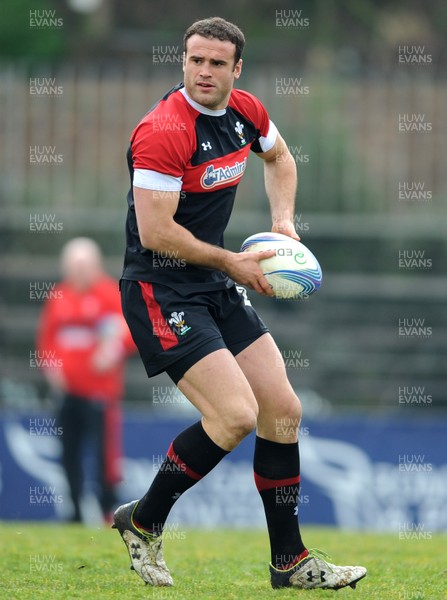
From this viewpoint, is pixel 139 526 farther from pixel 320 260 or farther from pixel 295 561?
pixel 320 260

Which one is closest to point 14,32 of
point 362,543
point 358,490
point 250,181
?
point 250,181

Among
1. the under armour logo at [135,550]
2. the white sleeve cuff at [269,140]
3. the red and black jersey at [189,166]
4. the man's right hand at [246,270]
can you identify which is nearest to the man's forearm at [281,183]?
the white sleeve cuff at [269,140]

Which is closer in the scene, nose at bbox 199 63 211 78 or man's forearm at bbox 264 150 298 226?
nose at bbox 199 63 211 78

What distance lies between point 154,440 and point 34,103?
286 inches

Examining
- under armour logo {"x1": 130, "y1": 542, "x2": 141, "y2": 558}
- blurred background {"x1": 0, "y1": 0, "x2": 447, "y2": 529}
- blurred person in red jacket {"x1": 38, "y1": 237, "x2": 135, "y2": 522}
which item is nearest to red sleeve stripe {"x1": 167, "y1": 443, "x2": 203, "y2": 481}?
under armour logo {"x1": 130, "y1": 542, "x2": 141, "y2": 558}

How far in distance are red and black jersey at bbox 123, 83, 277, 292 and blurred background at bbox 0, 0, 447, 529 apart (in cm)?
588

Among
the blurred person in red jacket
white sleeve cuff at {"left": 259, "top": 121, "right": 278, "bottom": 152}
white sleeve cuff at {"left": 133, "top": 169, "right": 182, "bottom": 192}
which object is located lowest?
the blurred person in red jacket

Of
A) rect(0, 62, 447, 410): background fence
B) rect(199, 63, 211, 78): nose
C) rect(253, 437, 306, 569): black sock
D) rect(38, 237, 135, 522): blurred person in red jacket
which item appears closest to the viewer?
rect(199, 63, 211, 78): nose

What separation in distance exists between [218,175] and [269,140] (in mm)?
637

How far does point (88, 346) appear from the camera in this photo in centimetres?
1202

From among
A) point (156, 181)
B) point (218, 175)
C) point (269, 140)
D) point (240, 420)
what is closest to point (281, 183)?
point (269, 140)

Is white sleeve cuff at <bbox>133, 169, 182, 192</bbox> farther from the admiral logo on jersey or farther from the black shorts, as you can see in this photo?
the black shorts

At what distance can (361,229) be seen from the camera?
14.6 meters

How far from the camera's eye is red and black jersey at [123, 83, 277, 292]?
5.57 m
